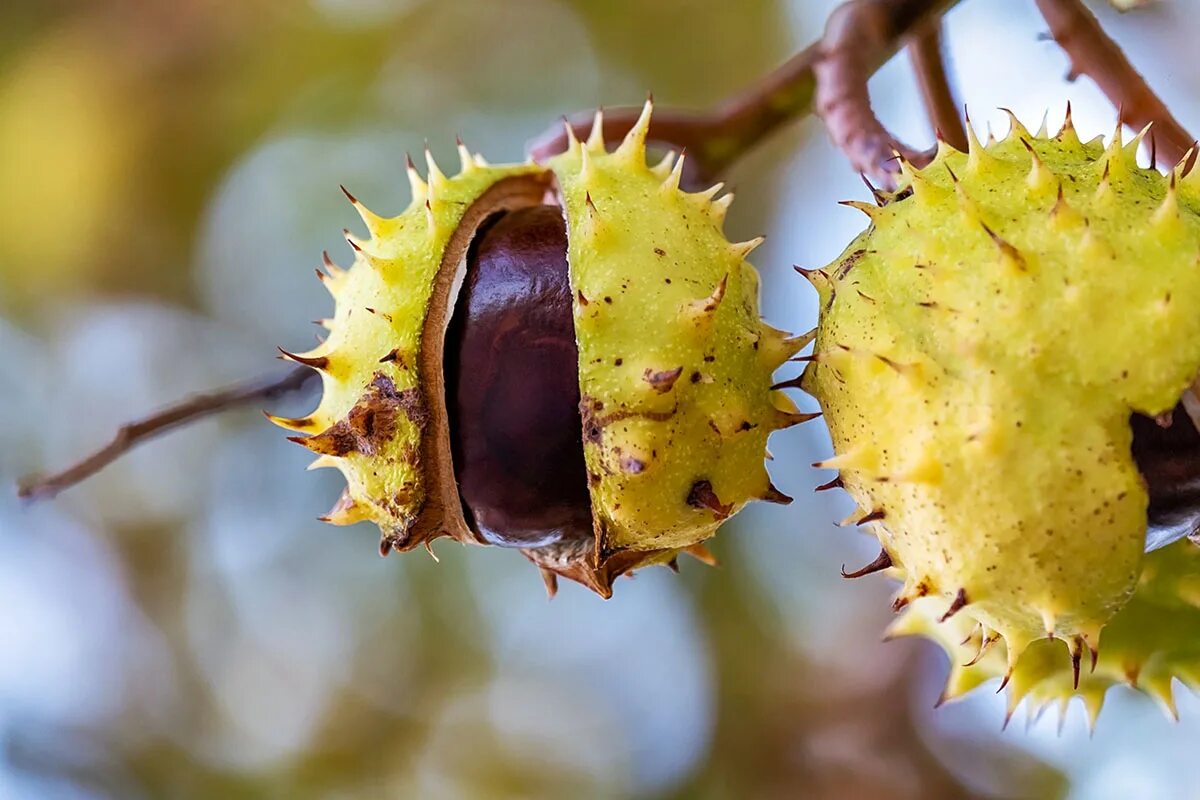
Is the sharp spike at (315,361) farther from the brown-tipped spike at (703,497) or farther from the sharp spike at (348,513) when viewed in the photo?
the brown-tipped spike at (703,497)

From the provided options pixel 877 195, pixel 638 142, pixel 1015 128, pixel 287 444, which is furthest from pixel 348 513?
pixel 287 444

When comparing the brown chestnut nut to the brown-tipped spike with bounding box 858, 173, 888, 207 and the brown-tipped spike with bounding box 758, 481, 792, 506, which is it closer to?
the brown-tipped spike with bounding box 758, 481, 792, 506

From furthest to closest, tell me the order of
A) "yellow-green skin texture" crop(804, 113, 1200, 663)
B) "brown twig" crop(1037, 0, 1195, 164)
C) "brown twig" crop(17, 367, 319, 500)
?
"brown twig" crop(17, 367, 319, 500), "brown twig" crop(1037, 0, 1195, 164), "yellow-green skin texture" crop(804, 113, 1200, 663)

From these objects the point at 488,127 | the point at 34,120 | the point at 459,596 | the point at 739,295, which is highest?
the point at 34,120

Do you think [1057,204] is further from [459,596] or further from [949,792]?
[459,596]

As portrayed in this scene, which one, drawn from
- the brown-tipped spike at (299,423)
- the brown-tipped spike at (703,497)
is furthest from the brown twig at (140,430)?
the brown-tipped spike at (703,497)

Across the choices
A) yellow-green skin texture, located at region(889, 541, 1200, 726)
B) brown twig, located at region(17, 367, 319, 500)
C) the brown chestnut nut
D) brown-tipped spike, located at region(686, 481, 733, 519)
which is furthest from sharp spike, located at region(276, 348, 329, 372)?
yellow-green skin texture, located at region(889, 541, 1200, 726)

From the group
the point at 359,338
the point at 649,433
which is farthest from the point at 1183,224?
the point at 359,338

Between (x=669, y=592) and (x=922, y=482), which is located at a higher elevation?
(x=669, y=592)
